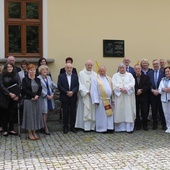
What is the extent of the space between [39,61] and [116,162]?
4.03m

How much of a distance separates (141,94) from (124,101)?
0.50 metres

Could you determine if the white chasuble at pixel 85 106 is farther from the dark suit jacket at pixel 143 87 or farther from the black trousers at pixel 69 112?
the dark suit jacket at pixel 143 87

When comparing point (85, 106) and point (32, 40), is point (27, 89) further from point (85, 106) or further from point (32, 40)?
point (32, 40)

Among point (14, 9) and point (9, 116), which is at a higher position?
point (14, 9)

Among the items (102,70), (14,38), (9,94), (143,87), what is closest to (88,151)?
(9,94)

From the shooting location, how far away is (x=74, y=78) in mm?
8508

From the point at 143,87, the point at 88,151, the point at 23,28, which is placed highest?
the point at 23,28

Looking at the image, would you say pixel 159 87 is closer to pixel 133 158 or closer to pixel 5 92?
pixel 133 158

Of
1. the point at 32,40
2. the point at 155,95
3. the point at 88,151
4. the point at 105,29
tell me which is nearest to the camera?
the point at 88,151

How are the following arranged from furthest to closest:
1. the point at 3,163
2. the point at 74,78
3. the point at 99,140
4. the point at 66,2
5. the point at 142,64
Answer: the point at 66,2 < the point at 142,64 < the point at 74,78 < the point at 99,140 < the point at 3,163

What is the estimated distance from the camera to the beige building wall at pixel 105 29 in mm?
9797

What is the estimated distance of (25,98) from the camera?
7703 mm

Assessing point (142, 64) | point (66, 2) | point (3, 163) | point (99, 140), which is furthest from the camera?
point (66, 2)

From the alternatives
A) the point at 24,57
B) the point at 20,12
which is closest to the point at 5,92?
the point at 24,57
